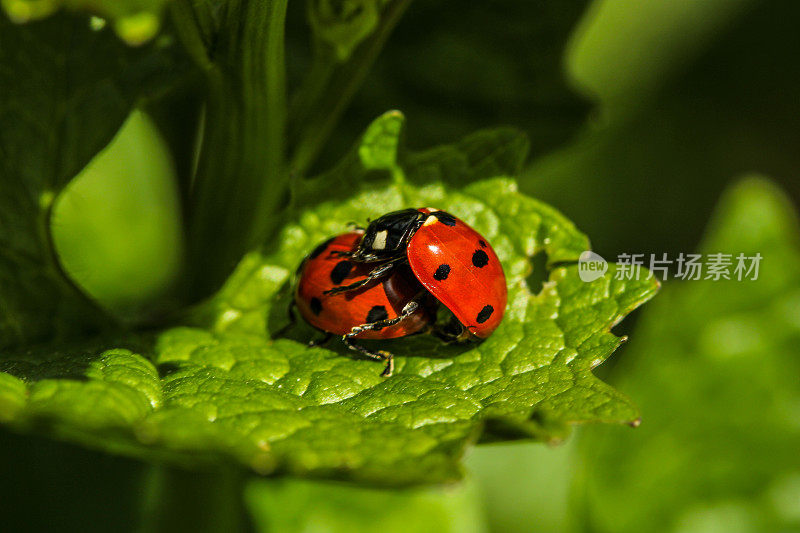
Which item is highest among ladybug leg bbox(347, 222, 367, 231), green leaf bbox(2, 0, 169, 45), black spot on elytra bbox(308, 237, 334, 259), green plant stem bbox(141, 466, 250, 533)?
green leaf bbox(2, 0, 169, 45)

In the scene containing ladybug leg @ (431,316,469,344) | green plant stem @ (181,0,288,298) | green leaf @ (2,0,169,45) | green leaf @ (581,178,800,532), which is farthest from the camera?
green leaf @ (581,178,800,532)

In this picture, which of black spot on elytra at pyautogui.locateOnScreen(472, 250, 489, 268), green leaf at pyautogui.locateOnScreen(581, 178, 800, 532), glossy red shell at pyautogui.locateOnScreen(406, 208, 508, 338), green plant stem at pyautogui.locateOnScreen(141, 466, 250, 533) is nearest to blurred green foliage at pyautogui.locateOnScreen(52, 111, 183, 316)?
green plant stem at pyautogui.locateOnScreen(141, 466, 250, 533)

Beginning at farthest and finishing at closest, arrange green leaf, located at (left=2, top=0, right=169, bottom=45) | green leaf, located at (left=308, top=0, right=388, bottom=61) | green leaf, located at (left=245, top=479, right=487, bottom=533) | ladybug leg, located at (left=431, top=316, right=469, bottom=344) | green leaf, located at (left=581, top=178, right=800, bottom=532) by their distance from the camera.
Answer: green leaf, located at (left=581, top=178, right=800, bottom=532), green leaf, located at (left=245, top=479, right=487, bottom=533), ladybug leg, located at (left=431, top=316, right=469, bottom=344), green leaf, located at (left=308, top=0, right=388, bottom=61), green leaf, located at (left=2, top=0, right=169, bottom=45)

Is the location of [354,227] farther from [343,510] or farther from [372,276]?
[343,510]

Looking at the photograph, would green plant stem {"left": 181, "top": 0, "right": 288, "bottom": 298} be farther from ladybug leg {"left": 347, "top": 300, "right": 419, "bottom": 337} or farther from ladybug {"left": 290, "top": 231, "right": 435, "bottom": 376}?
ladybug leg {"left": 347, "top": 300, "right": 419, "bottom": 337}

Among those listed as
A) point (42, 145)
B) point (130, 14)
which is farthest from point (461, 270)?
point (130, 14)

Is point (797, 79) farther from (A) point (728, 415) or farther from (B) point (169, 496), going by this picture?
(B) point (169, 496)
